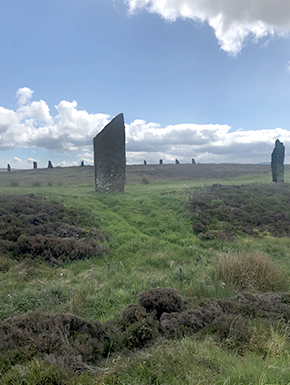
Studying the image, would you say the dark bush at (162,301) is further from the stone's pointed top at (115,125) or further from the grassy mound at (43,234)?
the stone's pointed top at (115,125)

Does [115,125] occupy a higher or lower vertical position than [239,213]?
higher

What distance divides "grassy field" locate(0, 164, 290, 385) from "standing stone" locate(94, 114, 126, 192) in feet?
24.4

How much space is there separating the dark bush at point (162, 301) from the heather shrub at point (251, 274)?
1984mm

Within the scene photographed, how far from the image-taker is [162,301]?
4.88m

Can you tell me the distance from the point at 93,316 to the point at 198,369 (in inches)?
115

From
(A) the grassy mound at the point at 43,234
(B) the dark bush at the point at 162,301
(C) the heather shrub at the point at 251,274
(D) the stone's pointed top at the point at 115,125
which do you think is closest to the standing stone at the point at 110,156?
(D) the stone's pointed top at the point at 115,125

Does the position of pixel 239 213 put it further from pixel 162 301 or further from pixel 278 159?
pixel 278 159

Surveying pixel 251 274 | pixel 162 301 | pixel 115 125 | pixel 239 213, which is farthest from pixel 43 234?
pixel 115 125

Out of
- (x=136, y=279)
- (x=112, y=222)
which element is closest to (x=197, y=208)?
(x=112, y=222)

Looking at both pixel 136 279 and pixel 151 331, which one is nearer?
pixel 151 331

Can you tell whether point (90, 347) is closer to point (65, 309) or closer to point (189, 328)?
point (189, 328)

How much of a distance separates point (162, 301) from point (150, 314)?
40 cm

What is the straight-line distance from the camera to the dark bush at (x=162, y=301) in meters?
4.81

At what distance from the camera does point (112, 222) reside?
13195 mm
